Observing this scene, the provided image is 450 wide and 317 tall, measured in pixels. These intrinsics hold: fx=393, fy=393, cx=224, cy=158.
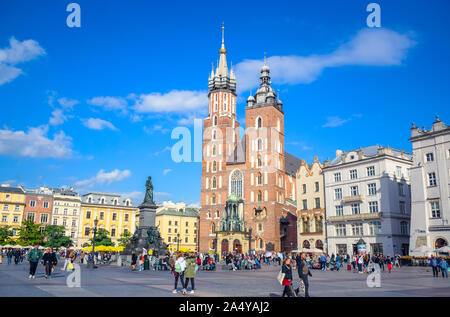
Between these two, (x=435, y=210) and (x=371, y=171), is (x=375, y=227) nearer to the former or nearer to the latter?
(x=371, y=171)

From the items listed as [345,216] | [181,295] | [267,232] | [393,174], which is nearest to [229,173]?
[267,232]

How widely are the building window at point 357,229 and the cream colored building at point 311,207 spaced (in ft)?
20.1

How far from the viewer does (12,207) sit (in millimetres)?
77625

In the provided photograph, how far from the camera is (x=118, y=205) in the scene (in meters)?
90.3

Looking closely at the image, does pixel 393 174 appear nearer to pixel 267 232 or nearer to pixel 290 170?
pixel 267 232

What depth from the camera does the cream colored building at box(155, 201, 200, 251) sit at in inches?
3748

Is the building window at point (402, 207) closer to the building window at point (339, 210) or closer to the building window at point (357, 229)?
the building window at point (357, 229)

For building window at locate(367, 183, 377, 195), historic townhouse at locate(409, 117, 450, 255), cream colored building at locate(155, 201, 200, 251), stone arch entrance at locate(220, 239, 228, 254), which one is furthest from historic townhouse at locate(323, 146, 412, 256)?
cream colored building at locate(155, 201, 200, 251)

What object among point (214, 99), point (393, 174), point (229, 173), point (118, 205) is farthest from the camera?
point (118, 205)

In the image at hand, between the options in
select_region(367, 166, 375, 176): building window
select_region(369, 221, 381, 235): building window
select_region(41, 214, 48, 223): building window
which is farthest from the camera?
select_region(41, 214, 48, 223): building window

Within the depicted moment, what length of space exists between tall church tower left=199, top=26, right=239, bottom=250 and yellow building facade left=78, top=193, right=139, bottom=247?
21.5 metres

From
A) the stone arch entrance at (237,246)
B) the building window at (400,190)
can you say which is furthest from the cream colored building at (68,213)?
the building window at (400,190)

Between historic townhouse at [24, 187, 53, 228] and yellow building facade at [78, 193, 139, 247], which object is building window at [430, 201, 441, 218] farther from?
historic townhouse at [24, 187, 53, 228]
